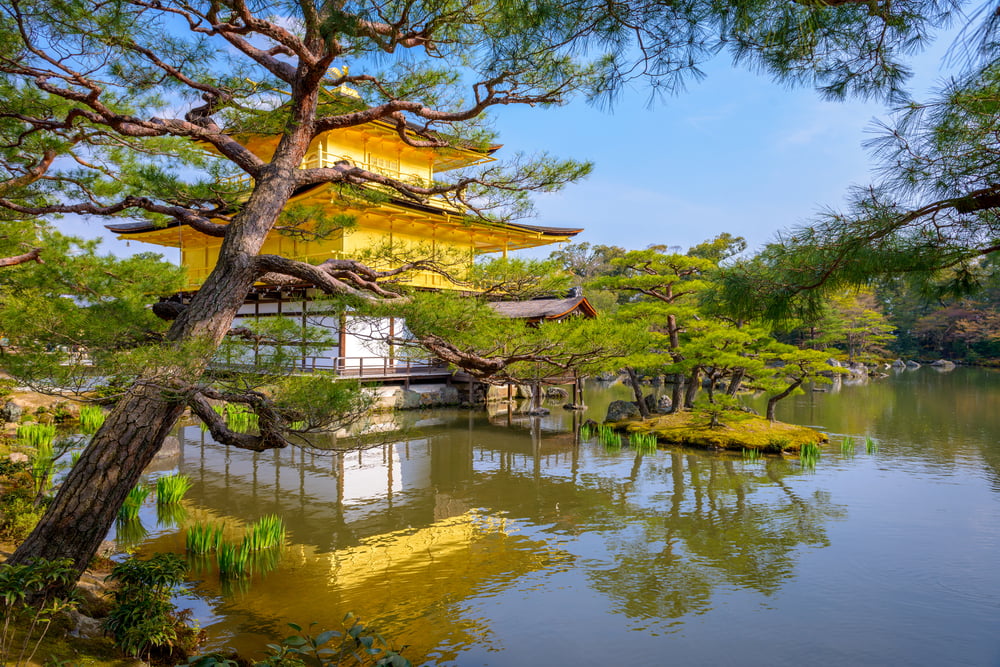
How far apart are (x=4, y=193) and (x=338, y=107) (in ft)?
10.4

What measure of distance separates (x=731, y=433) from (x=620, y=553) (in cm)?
600

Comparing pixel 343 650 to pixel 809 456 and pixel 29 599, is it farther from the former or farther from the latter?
pixel 809 456

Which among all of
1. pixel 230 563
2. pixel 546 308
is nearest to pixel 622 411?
pixel 546 308

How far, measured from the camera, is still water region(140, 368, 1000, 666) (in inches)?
169

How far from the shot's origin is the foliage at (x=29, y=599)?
2.74 metres

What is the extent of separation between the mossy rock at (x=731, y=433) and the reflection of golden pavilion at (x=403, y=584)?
18.4 ft

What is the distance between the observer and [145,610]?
3.46 meters

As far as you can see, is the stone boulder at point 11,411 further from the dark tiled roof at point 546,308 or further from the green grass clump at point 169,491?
the dark tiled roof at point 546,308

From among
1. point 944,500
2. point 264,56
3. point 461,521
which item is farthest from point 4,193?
point 944,500

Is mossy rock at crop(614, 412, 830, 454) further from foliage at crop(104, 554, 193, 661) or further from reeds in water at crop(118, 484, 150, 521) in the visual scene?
foliage at crop(104, 554, 193, 661)

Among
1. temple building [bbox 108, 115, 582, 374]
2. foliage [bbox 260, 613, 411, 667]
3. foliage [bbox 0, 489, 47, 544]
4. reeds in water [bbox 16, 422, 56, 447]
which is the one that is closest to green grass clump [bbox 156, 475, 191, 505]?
foliage [bbox 0, 489, 47, 544]

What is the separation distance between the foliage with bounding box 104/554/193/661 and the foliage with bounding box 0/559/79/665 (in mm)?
326

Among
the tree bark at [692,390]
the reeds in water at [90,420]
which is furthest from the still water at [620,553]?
the tree bark at [692,390]

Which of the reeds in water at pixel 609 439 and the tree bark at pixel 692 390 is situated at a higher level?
the tree bark at pixel 692 390
